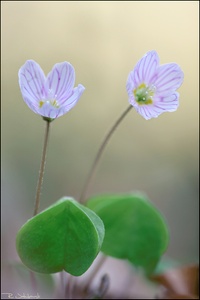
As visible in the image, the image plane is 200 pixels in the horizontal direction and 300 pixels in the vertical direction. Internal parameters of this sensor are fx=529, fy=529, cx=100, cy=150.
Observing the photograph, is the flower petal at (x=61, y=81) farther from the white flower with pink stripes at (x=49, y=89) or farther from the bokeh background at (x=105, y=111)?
the bokeh background at (x=105, y=111)

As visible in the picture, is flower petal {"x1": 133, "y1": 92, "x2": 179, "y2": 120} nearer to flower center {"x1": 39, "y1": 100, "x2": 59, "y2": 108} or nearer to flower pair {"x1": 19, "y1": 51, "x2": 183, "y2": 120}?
flower pair {"x1": 19, "y1": 51, "x2": 183, "y2": 120}

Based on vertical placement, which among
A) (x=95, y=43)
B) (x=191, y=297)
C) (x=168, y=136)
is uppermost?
(x=95, y=43)

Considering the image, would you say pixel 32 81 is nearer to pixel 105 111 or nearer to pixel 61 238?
pixel 61 238

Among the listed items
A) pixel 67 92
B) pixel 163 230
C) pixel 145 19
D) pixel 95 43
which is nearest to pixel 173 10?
pixel 145 19

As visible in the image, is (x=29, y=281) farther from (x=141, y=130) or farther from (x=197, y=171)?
(x=141, y=130)

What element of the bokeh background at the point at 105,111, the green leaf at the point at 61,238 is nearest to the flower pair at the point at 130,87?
the green leaf at the point at 61,238

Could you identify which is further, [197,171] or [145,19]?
[145,19]

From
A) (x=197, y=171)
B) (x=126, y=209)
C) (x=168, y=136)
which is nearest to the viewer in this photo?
(x=126, y=209)
